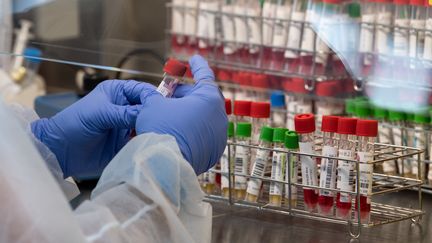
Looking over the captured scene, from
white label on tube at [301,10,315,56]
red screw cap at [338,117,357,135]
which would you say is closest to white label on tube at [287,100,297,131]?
white label on tube at [301,10,315,56]

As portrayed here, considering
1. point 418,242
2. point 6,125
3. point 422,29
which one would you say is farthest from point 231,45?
point 6,125

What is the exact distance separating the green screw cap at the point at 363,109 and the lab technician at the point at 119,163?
493 millimetres

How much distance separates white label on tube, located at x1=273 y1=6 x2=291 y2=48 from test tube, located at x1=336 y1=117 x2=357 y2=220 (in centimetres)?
54

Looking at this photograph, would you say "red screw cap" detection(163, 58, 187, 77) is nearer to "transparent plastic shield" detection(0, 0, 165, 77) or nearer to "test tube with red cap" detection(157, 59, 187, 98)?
"test tube with red cap" detection(157, 59, 187, 98)

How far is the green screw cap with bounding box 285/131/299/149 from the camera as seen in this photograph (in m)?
1.52

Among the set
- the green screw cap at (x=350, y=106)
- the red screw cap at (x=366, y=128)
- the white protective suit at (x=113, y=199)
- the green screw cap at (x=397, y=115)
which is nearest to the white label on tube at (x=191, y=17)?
the green screw cap at (x=350, y=106)

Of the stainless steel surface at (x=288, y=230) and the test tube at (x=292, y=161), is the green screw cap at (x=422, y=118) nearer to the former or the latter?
the stainless steel surface at (x=288, y=230)

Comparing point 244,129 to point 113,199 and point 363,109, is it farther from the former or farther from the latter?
point 113,199

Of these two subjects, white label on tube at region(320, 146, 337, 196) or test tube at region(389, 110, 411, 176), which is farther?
test tube at region(389, 110, 411, 176)

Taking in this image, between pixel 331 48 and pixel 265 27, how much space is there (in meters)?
0.21

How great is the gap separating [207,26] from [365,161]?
0.83 m

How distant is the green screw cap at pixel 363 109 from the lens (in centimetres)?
186

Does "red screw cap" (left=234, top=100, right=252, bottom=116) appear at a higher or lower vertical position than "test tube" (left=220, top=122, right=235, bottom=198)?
higher

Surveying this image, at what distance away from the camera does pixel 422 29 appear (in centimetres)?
176
